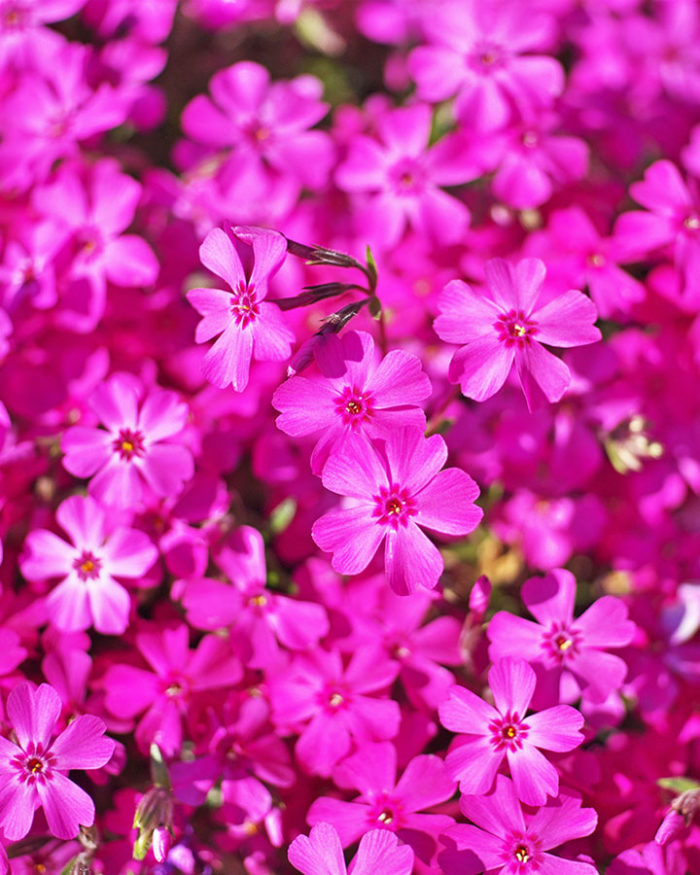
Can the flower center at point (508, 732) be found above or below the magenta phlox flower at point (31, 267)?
below

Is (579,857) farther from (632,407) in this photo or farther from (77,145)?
(77,145)

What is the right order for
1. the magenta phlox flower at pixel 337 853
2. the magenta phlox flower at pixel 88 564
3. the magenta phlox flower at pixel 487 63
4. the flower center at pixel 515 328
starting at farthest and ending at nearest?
the magenta phlox flower at pixel 487 63 < the magenta phlox flower at pixel 88 564 < the flower center at pixel 515 328 < the magenta phlox flower at pixel 337 853

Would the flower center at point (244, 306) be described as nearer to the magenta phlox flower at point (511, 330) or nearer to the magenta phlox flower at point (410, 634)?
the magenta phlox flower at point (511, 330)

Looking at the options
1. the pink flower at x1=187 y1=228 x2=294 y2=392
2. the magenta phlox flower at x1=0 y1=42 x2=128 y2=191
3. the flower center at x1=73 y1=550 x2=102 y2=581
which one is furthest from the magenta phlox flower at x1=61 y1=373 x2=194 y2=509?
the magenta phlox flower at x1=0 y1=42 x2=128 y2=191

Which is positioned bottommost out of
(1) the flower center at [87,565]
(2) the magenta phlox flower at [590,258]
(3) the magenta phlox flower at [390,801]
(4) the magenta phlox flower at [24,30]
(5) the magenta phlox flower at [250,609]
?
(3) the magenta phlox flower at [390,801]

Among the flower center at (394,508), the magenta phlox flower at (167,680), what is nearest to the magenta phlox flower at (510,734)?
the flower center at (394,508)

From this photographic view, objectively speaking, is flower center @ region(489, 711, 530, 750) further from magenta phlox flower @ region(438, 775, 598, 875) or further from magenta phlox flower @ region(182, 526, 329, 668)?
magenta phlox flower @ region(182, 526, 329, 668)

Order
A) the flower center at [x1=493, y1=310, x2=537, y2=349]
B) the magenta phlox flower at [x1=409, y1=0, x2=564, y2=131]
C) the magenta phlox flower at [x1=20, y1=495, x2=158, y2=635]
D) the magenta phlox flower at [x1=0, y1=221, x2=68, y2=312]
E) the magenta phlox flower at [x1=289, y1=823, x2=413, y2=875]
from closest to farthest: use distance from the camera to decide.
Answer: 1. the magenta phlox flower at [x1=289, y1=823, x2=413, y2=875]
2. the flower center at [x1=493, y1=310, x2=537, y2=349]
3. the magenta phlox flower at [x1=20, y1=495, x2=158, y2=635]
4. the magenta phlox flower at [x1=0, y1=221, x2=68, y2=312]
5. the magenta phlox flower at [x1=409, y1=0, x2=564, y2=131]

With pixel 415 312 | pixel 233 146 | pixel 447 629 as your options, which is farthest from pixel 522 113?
pixel 447 629
